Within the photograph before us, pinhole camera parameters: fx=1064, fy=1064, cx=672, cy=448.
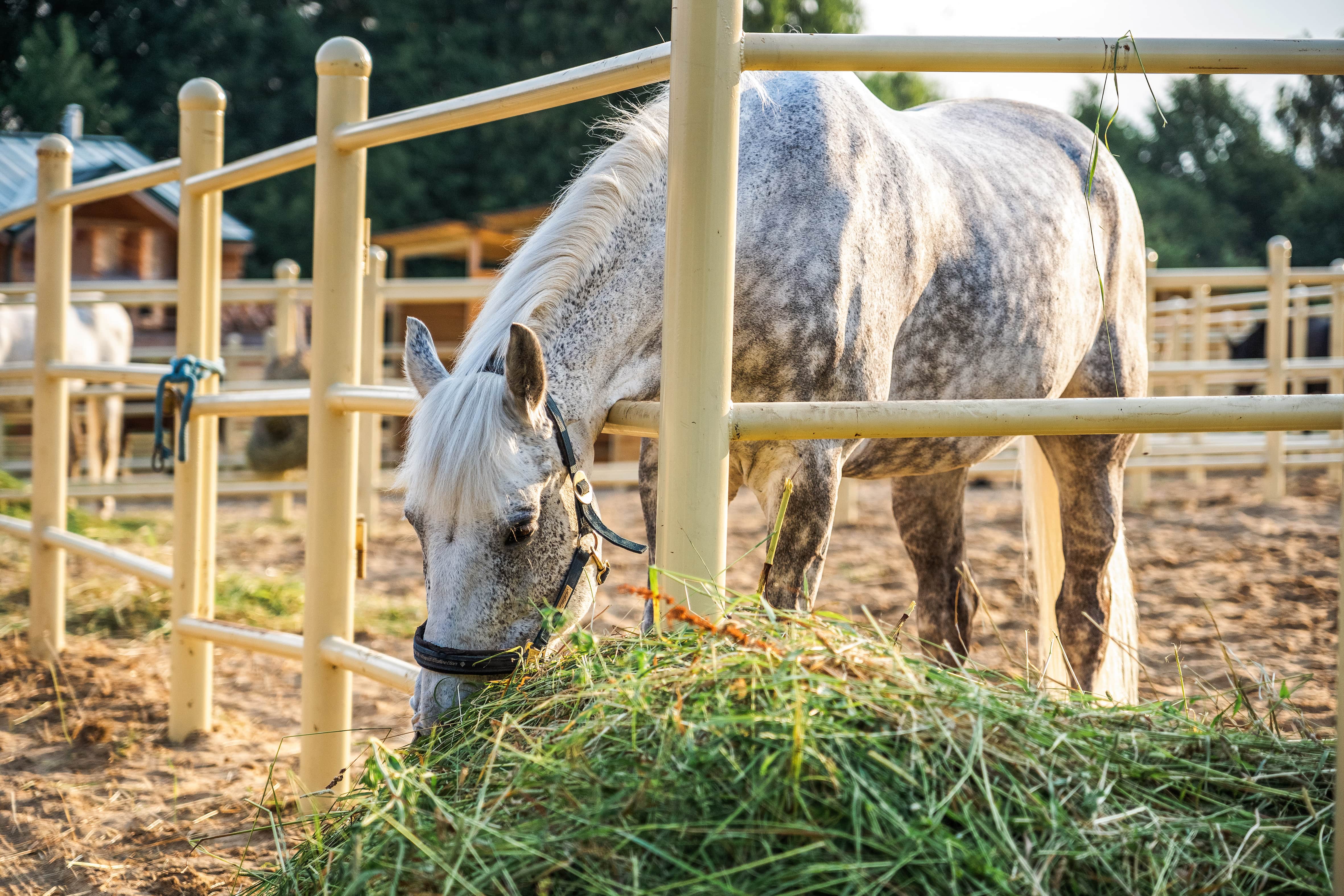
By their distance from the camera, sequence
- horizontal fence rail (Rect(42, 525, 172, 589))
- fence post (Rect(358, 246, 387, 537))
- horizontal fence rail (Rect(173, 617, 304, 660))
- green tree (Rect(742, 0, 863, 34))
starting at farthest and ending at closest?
green tree (Rect(742, 0, 863, 34)) → fence post (Rect(358, 246, 387, 537)) → horizontal fence rail (Rect(42, 525, 172, 589)) → horizontal fence rail (Rect(173, 617, 304, 660))

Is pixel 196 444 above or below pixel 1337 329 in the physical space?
below

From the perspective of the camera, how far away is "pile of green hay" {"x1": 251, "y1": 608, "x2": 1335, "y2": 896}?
0.89 m

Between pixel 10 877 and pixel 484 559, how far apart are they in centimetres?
124

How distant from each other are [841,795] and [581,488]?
2.67ft

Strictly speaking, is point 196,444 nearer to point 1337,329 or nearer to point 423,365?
point 423,365

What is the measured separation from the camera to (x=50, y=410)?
3.84m

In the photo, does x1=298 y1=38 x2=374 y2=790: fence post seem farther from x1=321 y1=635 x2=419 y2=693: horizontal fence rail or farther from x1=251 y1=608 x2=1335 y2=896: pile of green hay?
x1=251 y1=608 x2=1335 y2=896: pile of green hay

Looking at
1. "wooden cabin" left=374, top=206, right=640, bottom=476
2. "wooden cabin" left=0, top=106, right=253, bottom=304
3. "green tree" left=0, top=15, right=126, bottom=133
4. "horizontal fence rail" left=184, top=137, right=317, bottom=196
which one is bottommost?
"horizontal fence rail" left=184, top=137, right=317, bottom=196

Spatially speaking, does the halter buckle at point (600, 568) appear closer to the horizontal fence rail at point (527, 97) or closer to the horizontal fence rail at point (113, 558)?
the horizontal fence rail at point (527, 97)

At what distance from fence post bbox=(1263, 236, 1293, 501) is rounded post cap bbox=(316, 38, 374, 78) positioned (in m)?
6.32

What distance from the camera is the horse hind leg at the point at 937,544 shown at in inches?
117

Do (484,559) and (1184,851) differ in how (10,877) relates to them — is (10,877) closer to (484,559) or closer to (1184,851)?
(484,559)

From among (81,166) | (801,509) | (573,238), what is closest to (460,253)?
(81,166)

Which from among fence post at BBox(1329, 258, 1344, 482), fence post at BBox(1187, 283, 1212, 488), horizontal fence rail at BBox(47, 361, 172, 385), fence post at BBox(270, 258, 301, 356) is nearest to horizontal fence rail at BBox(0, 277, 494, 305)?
fence post at BBox(270, 258, 301, 356)
